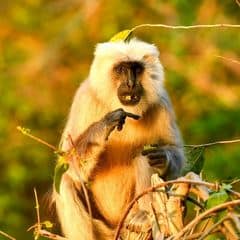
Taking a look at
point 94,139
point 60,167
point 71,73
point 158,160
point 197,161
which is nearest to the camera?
point 60,167

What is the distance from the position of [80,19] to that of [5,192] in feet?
10.2

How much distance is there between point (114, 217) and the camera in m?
6.71

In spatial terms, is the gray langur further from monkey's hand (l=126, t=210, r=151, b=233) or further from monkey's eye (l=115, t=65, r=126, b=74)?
monkey's hand (l=126, t=210, r=151, b=233)

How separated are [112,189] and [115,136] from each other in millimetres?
290

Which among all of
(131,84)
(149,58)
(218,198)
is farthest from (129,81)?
(218,198)

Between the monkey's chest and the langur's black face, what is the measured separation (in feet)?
1.49

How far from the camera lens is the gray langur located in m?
6.42

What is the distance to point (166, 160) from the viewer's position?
606 centimetres

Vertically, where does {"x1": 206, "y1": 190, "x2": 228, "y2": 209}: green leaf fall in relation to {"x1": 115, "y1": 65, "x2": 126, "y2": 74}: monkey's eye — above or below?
below

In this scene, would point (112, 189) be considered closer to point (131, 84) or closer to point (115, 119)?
point (131, 84)

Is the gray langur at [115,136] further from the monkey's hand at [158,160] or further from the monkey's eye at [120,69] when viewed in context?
the monkey's hand at [158,160]

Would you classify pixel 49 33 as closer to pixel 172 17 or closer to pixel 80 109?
pixel 172 17

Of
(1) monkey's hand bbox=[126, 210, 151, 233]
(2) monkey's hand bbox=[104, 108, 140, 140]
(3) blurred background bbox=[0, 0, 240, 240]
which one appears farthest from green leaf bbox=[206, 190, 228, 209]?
(3) blurred background bbox=[0, 0, 240, 240]

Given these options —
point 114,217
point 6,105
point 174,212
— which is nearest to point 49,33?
point 6,105
